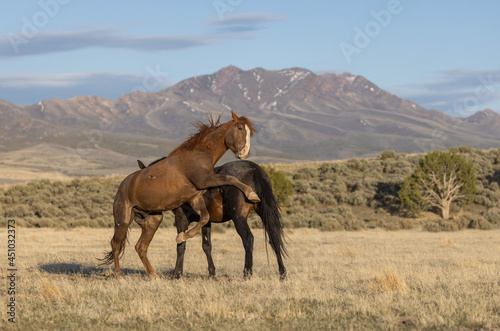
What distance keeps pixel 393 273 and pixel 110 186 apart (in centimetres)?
3743

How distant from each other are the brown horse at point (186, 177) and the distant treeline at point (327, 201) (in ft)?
56.5

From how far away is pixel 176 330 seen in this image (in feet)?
23.7

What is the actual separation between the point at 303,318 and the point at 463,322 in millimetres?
1933

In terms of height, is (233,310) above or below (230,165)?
below

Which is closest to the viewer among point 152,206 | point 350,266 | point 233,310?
point 233,310

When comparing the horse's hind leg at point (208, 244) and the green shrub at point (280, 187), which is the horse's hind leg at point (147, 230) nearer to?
the horse's hind leg at point (208, 244)

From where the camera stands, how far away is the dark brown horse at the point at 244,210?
10.9 metres

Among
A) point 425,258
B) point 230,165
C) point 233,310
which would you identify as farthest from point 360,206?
point 233,310

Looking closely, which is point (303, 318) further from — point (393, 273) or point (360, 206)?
point (360, 206)

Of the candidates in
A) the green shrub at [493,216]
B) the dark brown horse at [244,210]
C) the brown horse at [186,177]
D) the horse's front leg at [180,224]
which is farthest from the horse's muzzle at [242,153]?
the green shrub at [493,216]

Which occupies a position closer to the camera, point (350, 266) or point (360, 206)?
point (350, 266)

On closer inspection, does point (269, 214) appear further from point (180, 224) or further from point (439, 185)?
point (439, 185)

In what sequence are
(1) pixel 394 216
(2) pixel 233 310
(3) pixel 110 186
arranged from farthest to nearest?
(3) pixel 110 186
(1) pixel 394 216
(2) pixel 233 310

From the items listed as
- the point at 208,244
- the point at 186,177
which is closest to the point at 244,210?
the point at 208,244
